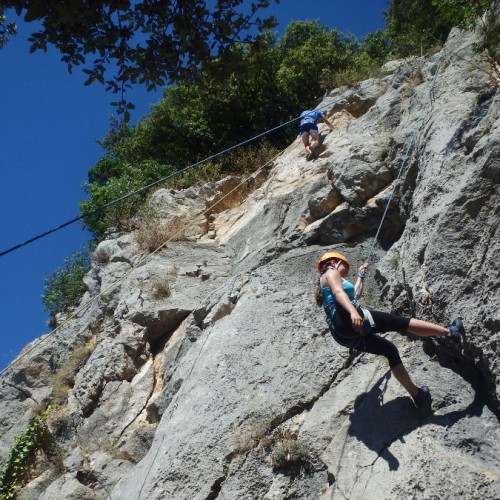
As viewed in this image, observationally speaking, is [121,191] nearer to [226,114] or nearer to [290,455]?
[226,114]

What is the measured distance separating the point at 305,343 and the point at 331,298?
132cm

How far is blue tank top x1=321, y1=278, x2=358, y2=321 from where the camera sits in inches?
255

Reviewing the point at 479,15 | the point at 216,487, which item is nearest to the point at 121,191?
the point at 479,15

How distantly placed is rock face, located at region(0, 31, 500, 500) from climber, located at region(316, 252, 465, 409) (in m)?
0.21

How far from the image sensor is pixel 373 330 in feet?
20.9

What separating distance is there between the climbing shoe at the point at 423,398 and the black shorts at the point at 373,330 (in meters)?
0.41

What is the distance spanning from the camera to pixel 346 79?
14.5 meters

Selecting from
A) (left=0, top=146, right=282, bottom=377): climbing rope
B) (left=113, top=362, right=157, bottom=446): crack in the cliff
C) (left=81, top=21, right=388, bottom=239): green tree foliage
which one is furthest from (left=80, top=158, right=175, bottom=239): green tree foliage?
(left=113, top=362, right=157, bottom=446): crack in the cliff

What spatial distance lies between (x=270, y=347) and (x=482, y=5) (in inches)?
183

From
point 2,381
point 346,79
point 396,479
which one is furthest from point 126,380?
point 346,79

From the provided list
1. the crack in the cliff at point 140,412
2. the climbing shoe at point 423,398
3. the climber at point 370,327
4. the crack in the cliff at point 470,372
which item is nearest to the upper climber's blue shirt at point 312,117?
the crack in the cliff at point 140,412

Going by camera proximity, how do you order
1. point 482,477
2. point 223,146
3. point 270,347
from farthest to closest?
point 223,146 < point 270,347 < point 482,477

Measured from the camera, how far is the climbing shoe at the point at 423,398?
6.04 meters

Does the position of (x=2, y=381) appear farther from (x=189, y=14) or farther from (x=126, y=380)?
(x=189, y=14)
